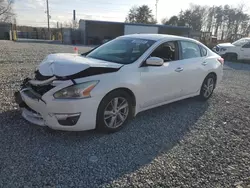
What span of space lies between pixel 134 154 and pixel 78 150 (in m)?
0.76

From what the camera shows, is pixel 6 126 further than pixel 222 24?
No

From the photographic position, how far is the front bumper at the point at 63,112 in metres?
2.90

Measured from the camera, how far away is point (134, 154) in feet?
9.68

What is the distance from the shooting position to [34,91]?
3.21 m

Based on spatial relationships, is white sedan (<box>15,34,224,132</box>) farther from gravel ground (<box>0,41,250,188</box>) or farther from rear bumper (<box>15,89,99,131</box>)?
gravel ground (<box>0,41,250,188</box>)

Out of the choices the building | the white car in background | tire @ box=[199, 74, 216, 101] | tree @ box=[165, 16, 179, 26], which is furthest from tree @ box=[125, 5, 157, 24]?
tire @ box=[199, 74, 216, 101]

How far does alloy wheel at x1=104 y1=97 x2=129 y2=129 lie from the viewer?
10.9 ft

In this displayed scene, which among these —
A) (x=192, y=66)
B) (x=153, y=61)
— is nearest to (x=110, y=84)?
(x=153, y=61)

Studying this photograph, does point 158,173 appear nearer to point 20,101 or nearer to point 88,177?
point 88,177

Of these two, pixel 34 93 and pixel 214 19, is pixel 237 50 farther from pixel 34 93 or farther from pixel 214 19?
pixel 214 19

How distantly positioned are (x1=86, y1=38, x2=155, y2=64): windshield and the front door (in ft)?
0.77

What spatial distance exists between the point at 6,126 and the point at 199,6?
205 feet

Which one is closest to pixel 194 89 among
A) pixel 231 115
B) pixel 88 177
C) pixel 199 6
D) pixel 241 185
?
pixel 231 115

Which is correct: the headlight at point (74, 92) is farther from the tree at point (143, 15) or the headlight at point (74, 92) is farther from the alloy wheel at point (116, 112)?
the tree at point (143, 15)
